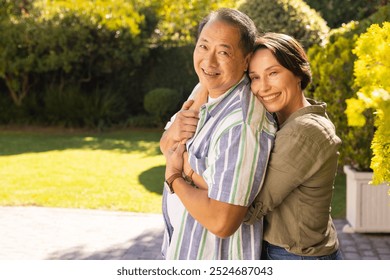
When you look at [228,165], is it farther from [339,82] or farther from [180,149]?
[339,82]

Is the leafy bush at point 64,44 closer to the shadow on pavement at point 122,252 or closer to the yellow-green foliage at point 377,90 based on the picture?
the shadow on pavement at point 122,252

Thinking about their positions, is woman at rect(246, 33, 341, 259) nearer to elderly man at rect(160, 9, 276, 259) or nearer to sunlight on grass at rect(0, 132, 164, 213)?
elderly man at rect(160, 9, 276, 259)

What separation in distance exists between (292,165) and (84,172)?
28.5 ft

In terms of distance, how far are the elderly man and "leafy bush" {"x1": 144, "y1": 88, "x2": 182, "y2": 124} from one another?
13.9m

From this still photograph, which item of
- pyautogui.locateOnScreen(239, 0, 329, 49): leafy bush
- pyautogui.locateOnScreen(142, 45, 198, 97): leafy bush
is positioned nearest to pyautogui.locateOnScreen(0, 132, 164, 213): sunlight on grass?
pyautogui.locateOnScreen(239, 0, 329, 49): leafy bush

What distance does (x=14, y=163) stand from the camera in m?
11.5

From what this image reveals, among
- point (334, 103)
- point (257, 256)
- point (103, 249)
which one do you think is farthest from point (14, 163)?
point (257, 256)

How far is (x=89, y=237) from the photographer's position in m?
7.14

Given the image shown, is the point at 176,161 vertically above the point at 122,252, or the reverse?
the point at 176,161

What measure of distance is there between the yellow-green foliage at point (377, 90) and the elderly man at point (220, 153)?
1.49 ft

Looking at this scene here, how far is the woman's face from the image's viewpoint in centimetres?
262

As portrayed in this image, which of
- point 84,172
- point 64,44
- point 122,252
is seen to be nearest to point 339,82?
→ point 122,252

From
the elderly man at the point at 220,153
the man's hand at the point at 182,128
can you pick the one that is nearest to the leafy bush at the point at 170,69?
the man's hand at the point at 182,128

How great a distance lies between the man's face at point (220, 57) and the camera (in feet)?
8.50
